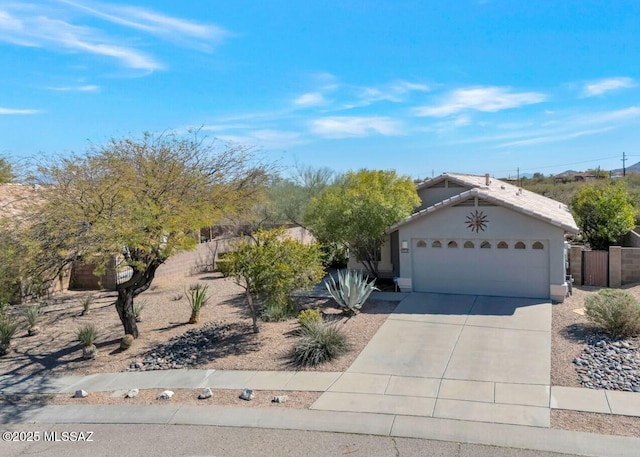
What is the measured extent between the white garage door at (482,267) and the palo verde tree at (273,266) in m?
5.08

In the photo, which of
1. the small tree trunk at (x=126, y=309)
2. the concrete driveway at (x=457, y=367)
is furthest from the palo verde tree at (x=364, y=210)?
the small tree trunk at (x=126, y=309)

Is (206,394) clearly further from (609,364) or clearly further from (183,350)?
(609,364)

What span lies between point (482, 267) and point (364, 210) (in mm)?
4139

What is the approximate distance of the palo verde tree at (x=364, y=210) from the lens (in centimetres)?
1661

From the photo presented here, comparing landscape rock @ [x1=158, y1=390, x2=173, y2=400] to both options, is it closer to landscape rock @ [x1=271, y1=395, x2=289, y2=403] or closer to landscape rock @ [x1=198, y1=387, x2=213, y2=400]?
landscape rock @ [x1=198, y1=387, x2=213, y2=400]

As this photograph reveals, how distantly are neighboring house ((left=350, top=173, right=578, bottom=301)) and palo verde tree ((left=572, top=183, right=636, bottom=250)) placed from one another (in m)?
6.24

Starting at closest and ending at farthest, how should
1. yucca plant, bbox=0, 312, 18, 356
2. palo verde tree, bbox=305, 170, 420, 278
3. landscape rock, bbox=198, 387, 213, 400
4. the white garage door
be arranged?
landscape rock, bbox=198, 387, 213, 400, yucca plant, bbox=0, 312, 18, 356, the white garage door, palo verde tree, bbox=305, 170, 420, 278

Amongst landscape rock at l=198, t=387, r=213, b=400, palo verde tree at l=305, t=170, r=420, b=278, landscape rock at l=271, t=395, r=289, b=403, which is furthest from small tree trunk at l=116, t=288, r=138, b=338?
palo verde tree at l=305, t=170, r=420, b=278

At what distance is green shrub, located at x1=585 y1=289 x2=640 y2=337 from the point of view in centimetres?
1114

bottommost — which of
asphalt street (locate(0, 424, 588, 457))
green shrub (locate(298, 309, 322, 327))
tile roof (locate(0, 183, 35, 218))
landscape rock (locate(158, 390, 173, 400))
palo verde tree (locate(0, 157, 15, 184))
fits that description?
asphalt street (locate(0, 424, 588, 457))

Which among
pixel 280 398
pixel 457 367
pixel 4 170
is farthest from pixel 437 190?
pixel 4 170

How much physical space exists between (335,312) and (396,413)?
681 centimetres

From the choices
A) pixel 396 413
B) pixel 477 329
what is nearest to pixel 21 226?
pixel 396 413

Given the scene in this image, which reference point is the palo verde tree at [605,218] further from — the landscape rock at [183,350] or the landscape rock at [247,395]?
the landscape rock at [247,395]
